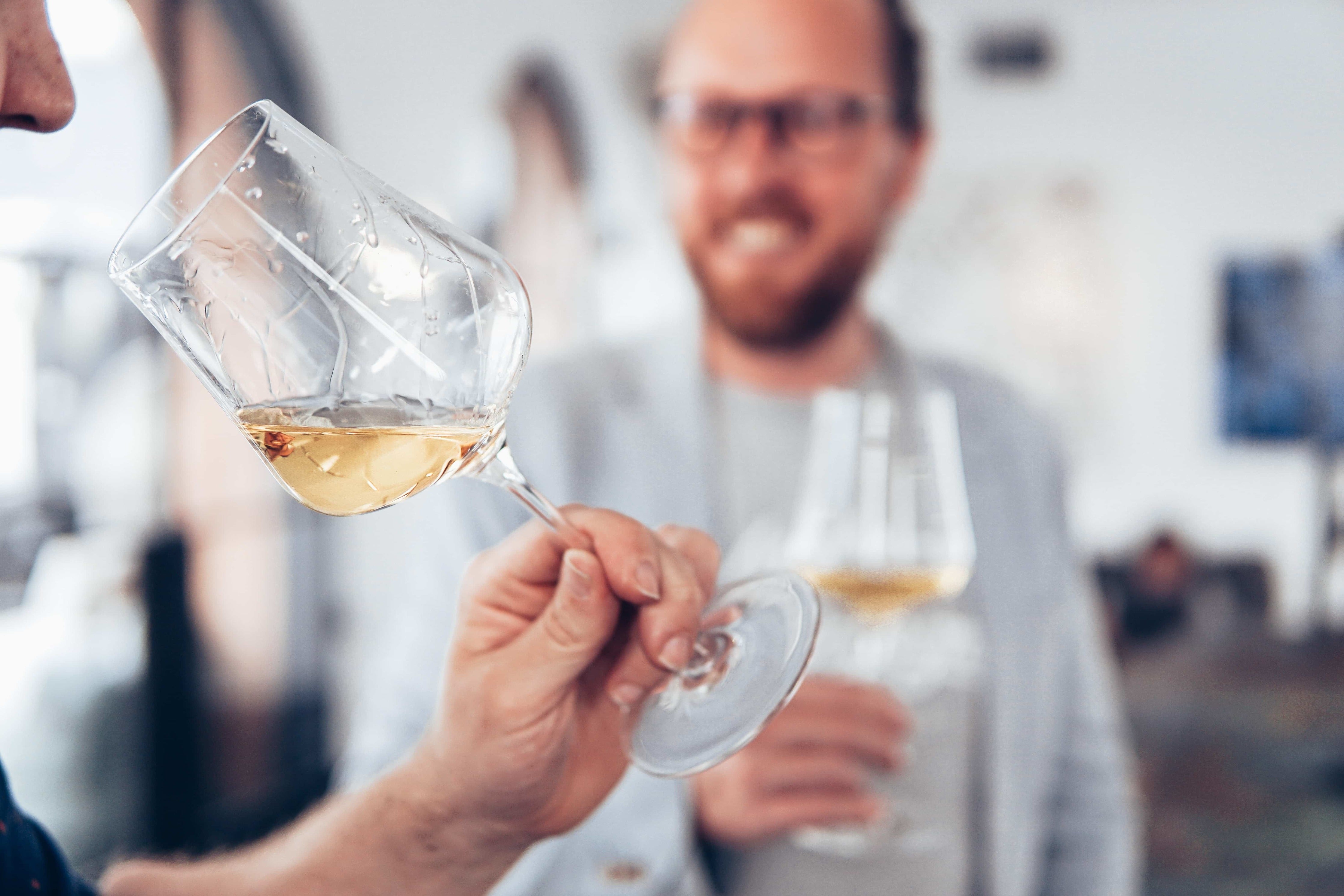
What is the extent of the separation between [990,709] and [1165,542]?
4557 millimetres

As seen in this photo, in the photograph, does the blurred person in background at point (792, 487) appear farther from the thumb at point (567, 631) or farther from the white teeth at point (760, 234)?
the thumb at point (567, 631)

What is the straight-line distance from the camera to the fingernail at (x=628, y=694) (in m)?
0.62

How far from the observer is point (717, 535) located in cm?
121

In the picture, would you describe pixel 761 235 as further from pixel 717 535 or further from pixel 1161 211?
pixel 1161 211

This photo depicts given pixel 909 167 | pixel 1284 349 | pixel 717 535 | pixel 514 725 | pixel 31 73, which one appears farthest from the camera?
pixel 1284 349

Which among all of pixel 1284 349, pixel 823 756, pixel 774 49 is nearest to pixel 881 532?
pixel 823 756

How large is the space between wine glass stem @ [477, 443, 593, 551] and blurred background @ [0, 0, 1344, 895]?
1.10m

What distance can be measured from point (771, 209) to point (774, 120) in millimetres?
118

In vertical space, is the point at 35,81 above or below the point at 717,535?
above

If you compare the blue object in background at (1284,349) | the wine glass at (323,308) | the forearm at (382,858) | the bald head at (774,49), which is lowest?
the blue object in background at (1284,349)

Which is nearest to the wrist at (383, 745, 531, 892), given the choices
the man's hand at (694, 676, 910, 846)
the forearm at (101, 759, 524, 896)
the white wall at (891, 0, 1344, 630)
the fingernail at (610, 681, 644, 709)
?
the forearm at (101, 759, 524, 896)

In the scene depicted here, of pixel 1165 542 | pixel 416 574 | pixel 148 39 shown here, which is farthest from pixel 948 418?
pixel 1165 542

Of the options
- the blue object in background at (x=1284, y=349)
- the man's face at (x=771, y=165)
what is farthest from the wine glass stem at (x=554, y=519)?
the blue object in background at (x=1284, y=349)

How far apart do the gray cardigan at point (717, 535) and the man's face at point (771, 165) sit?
0.42ft
